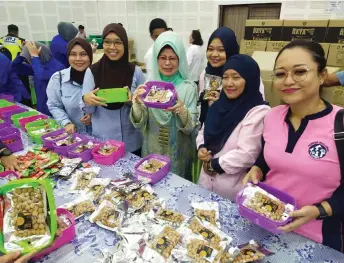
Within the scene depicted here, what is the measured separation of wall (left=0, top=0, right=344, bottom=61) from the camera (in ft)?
18.3

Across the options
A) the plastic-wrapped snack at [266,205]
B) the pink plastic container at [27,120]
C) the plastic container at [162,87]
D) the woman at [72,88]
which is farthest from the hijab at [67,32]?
the plastic-wrapped snack at [266,205]

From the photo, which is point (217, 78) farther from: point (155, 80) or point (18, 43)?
point (18, 43)

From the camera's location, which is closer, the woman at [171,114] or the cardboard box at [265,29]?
the woman at [171,114]

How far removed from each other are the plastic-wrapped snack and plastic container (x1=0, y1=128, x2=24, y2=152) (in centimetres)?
163

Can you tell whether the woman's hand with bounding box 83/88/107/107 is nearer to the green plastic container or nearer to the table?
the table

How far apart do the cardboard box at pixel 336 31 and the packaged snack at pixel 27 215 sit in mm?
3450

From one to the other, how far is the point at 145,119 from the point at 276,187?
1028 mm

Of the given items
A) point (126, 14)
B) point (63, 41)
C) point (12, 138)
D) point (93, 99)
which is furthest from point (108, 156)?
point (126, 14)

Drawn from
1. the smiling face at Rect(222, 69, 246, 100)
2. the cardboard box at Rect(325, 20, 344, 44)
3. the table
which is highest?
the cardboard box at Rect(325, 20, 344, 44)

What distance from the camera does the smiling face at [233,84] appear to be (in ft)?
4.73

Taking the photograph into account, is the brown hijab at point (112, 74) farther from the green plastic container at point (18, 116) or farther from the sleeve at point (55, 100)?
the green plastic container at point (18, 116)

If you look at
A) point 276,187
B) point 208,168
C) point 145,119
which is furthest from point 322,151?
point 145,119

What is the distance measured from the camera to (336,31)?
3.02 metres

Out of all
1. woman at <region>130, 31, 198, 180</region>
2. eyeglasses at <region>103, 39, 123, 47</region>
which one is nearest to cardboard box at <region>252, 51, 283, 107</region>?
woman at <region>130, 31, 198, 180</region>
